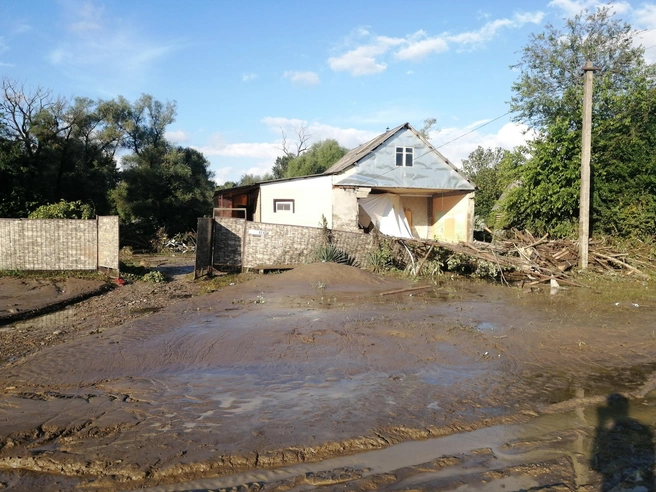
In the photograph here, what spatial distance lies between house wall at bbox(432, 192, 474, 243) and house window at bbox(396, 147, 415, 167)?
330 cm

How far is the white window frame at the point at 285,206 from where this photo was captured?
22.7 metres

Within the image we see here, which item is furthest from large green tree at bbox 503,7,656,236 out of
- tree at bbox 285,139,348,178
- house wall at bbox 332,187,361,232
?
tree at bbox 285,139,348,178

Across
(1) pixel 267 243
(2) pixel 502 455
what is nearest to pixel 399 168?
(1) pixel 267 243

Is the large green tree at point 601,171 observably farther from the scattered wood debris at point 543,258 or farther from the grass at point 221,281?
the grass at point 221,281

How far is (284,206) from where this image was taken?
22703mm

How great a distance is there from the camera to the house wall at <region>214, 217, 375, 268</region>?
52.6 feet

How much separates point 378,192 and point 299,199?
4450 millimetres

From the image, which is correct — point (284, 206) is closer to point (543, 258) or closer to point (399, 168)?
point (399, 168)

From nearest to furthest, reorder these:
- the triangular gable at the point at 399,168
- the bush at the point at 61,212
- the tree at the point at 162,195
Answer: the bush at the point at 61,212, the triangular gable at the point at 399,168, the tree at the point at 162,195

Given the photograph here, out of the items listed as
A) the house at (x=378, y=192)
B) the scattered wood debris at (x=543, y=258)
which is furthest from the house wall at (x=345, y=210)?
the scattered wood debris at (x=543, y=258)

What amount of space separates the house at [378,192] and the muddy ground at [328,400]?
40.9 feet

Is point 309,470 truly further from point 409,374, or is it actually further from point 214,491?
point 409,374

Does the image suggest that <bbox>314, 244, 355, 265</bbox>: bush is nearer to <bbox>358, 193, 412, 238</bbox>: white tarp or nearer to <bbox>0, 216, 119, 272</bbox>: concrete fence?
<bbox>0, 216, 119, 272</bbox>: concrete fence

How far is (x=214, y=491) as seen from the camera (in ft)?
11.8
